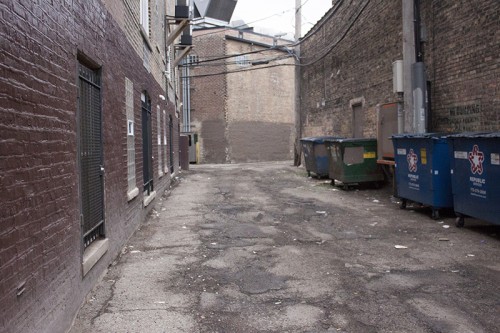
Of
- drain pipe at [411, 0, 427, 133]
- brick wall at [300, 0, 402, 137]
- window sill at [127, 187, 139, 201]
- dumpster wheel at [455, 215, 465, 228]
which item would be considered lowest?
dumpster wheel at [455, 215, 465, 228]

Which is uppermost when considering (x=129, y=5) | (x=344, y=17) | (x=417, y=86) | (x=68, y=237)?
(x=344, y=17)

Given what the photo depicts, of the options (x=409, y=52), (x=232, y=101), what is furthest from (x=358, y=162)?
(x=232, y=101)

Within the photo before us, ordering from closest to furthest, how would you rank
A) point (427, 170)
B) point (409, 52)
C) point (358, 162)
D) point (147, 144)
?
1. point (427, 170)
2. point (147, 144)
3. point (409, 52)
4. point (358, 162)

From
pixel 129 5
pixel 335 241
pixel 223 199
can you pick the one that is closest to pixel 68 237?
pixel 335 241

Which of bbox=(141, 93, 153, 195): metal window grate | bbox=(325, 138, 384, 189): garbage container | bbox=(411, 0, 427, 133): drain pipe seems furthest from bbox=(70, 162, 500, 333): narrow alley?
bbox=(325, 138, 384, 189): garbage container

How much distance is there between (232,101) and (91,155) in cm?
2835

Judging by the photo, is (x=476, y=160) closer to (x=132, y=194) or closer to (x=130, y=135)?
(x=132, y=194)

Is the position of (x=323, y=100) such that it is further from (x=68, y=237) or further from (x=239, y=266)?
(x=68, y=237)

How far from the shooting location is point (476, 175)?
7355 millimetres

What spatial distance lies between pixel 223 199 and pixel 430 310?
8.53m

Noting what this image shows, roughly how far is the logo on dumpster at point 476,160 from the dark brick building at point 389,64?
74.5 inches

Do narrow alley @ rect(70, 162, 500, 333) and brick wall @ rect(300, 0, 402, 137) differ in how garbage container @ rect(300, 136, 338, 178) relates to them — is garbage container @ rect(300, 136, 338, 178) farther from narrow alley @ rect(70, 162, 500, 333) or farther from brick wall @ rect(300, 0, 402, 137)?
narrow alley @ rect(70, 162, 500, 333)

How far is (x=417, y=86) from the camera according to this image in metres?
10.8

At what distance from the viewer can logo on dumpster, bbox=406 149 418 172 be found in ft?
30.5
